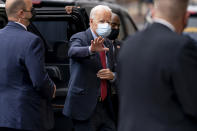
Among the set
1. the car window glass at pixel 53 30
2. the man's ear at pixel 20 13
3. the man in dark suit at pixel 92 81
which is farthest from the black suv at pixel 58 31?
the man's ear at pixel 20 13

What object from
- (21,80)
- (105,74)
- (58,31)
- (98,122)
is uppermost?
(21,80)

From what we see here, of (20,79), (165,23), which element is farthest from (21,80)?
(165,23)

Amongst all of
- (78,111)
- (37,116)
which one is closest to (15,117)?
(37,116)

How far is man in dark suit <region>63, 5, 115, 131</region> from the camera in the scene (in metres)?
4.80

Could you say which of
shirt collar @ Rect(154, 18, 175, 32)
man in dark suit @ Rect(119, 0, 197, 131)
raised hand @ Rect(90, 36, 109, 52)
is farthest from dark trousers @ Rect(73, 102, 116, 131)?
shirt collar @ Rect(154, 18, 175, 32)

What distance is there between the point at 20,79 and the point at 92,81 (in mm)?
930

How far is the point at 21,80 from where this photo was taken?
4.08 metres

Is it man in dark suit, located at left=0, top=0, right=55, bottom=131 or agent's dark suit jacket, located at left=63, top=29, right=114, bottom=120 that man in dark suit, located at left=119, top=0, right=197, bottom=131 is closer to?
man in dark suit, located at left=0, top=0, right=55, bottom=131

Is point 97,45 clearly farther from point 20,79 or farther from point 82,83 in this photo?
point 20,79

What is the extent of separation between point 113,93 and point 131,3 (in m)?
42.8

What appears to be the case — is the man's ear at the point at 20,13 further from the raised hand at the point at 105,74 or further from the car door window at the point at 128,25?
the car door window at the point at 128,25

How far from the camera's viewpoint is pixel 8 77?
410 cm

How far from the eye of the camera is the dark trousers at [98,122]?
Result: 4.91 m

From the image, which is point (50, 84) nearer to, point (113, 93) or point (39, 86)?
point (39, 86)
